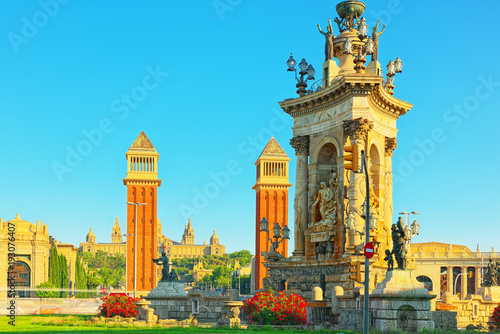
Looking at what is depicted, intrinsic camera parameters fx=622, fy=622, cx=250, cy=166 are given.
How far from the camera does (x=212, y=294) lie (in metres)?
31.4

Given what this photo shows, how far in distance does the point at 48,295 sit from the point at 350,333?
72739 mm

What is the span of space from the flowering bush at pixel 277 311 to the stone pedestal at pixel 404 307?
4027 millimetres

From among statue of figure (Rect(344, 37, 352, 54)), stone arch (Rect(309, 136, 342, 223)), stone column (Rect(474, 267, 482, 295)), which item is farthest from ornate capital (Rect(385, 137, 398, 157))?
stone column (Rect(474, 267, 482, 295))

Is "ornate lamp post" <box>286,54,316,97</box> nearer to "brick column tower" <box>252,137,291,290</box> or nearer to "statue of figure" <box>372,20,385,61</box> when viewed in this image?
"statue of figure" <box>372,20,385,61</box>

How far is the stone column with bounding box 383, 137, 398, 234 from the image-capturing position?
35.1 m

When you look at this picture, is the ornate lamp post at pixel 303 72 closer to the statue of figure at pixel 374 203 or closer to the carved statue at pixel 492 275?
the statue of figure at pixel 374 203

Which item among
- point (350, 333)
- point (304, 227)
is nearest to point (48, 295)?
point (304, 227)

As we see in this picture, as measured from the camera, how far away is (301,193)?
122 feet

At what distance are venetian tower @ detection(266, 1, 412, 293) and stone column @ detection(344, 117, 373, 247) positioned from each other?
0.17 ft

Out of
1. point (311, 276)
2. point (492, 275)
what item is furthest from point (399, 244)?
point (492, 275)

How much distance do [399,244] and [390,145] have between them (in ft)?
46.1

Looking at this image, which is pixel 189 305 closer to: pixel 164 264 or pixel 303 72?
pixel 164 264

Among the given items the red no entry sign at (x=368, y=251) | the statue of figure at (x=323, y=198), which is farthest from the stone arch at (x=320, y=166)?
the red no entry sign at (x=368, y=251)

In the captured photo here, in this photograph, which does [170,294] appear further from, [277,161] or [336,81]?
[277,161]
